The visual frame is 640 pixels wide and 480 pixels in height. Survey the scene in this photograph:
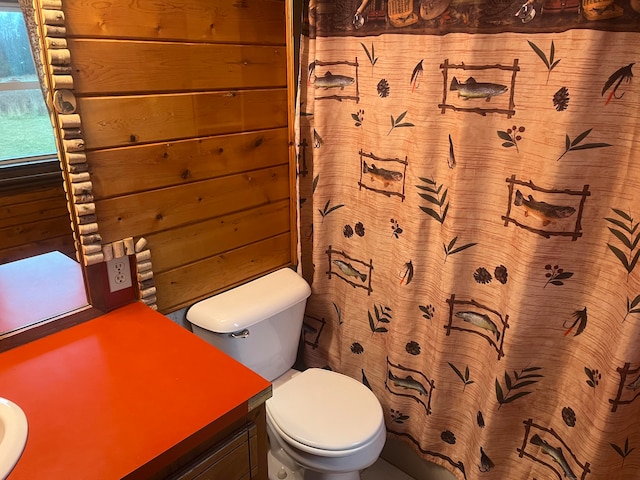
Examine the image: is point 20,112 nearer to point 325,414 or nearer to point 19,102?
point 19,102

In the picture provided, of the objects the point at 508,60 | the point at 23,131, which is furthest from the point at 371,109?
the point at 23,131

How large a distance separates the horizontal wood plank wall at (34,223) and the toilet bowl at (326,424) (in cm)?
89

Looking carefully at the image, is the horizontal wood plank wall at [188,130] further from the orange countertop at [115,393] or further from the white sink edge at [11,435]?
the white sink edge at [11,435]

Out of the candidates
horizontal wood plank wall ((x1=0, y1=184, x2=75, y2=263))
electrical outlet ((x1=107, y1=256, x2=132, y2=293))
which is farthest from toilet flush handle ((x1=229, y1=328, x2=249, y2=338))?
horizontal wood plank wall ((x1=0, y1=184, x2=75, y2=263))

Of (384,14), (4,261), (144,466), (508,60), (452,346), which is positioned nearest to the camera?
(144,466)

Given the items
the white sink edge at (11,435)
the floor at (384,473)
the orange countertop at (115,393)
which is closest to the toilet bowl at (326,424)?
the floor at (384,473)

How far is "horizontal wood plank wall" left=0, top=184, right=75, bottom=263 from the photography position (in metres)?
1.30

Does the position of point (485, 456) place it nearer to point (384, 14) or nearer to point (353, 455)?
point (353, 455)

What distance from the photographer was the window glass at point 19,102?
3.90ft

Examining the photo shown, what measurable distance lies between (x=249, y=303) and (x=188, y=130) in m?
0.64

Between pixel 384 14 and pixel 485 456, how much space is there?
146 cm

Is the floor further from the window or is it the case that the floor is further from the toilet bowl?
the window

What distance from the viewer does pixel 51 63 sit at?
3.92 feet

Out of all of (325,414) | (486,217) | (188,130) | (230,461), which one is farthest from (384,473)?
(188,130)
